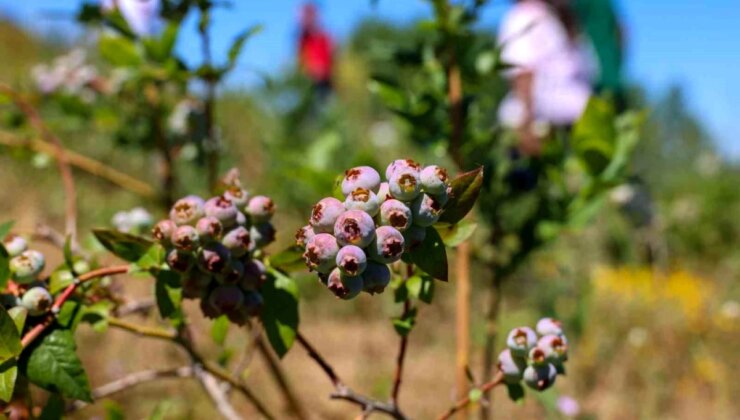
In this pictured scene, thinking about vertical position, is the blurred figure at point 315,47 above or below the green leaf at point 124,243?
above

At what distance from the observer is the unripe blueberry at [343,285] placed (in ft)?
1.62

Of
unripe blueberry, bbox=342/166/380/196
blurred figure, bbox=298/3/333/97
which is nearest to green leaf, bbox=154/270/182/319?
unripe blueberry, bbox=342/166/380/196

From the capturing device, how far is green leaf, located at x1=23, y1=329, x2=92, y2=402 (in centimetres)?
62

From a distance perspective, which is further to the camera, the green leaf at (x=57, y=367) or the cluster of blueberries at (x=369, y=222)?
the green leaf at (x=57, y=367)

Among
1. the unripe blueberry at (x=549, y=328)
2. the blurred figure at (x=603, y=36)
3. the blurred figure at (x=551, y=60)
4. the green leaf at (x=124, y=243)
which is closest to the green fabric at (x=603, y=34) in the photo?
the blurred figure at (x=603, y=36)

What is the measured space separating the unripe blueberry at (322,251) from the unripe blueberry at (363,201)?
25mm

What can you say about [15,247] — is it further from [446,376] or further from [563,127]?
[563,127]

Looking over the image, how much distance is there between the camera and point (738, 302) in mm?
3875

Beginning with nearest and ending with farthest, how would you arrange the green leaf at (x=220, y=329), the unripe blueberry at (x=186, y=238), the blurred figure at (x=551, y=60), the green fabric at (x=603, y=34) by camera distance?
the unripe blueberry at (x=186, y=238) → the green leaf at (x=220, y=329) → the blurred figure at (x=551, y=60) → the green fabric at (x=603, y=34)

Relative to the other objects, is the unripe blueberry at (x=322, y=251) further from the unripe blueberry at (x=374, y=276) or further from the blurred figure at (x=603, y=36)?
the blurred figure at (x=603, y=36)

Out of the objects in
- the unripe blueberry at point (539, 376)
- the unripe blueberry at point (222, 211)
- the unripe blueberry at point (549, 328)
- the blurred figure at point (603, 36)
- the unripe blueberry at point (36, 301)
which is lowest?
the unripe blueberry at point (36, 301)

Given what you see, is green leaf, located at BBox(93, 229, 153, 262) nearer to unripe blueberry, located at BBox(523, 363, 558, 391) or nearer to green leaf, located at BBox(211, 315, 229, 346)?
green leaf, located at BBox(211, 315, 229, 346)

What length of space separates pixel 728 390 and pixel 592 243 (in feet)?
3.14

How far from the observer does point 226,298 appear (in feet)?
2.04
